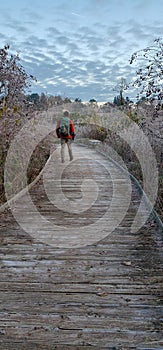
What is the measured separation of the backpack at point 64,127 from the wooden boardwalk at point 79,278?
5.13 meters

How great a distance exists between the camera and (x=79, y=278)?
4340mm

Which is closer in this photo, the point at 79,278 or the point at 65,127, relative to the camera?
the point at 79,278

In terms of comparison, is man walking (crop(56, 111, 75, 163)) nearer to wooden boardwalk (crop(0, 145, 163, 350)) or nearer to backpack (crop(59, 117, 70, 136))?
backpack (crop(59, 117, 70, 136))

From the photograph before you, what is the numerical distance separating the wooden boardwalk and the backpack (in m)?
5.13

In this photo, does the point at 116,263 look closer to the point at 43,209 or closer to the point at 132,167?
the point at 43,209

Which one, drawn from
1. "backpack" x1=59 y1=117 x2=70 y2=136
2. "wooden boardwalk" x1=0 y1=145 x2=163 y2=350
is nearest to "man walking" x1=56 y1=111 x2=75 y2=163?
"backpack" x1=59 y1=117 x2=70 y2=136

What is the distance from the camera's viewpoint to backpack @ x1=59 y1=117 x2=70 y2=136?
12.8m

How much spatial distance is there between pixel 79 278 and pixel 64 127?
9.05m

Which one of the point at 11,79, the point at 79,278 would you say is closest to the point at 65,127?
the point at 11,79

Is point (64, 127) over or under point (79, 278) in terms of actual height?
over

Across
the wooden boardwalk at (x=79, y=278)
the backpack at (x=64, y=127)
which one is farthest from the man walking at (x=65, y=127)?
the wooden boardwalk at (x=79, y=278)

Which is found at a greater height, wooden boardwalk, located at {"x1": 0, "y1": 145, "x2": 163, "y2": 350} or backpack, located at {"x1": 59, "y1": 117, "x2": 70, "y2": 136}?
backpack, located at {"x1": 59, "y1": 117, "x2": 70, "y2": 136}

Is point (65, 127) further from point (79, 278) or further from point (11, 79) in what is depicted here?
point (79, 278)

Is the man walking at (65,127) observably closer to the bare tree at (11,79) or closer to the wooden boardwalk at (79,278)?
the bare tree at (11,79)
